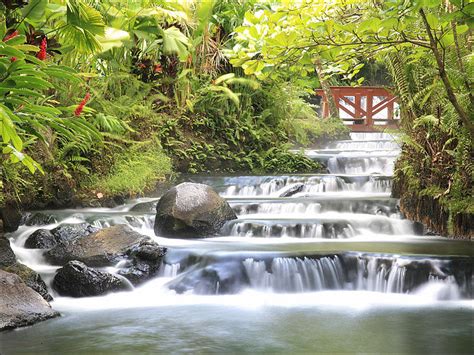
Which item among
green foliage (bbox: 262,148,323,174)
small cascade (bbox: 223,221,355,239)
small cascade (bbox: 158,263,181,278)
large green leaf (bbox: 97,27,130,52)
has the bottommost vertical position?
small cascade (bbox: 158,263,181,278)

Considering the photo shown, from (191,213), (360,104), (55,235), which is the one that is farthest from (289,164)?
(360,104)

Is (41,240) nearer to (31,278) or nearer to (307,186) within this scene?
(31,278)

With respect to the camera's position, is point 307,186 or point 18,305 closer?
point 18,305

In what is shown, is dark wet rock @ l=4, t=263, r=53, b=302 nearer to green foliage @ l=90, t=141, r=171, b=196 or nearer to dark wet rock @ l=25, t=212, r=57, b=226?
dark wet rock @ l=25, t=212, r=57, b=226

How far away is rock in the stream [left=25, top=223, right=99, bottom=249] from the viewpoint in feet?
24.7

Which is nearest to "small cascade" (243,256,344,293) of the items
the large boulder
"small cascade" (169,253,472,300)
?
"small cascade" (169,253,472,300)

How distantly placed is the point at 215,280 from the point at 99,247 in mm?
1467

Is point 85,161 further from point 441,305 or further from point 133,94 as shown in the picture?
point 441,305

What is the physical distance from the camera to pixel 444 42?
154 inches

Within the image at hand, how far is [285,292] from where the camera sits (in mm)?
6336

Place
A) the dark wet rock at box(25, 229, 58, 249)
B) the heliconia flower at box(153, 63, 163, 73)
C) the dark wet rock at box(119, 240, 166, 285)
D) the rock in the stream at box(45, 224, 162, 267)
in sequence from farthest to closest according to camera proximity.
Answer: the heliconia flower at box(153, 63, 163, 73) → the dark wet rock at box(25, 229, 58, 249) → the rock in the stream at box(45, 224, 162, 267) → the dark wet rock at box(119, 240, 166, 285)

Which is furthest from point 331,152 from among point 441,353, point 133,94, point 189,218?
point 441,353

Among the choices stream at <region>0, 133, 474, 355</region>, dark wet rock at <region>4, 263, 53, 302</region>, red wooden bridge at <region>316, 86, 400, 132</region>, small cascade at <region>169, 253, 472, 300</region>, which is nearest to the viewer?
stream at <region>0, 133, 474, 355</region>

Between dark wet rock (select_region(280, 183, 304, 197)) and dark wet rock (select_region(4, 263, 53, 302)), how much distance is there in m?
5.31
